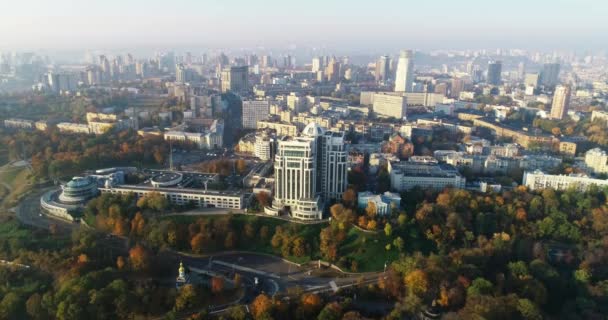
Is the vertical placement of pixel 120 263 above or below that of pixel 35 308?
above

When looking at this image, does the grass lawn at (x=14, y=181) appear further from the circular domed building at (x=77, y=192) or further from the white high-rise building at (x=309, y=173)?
the white high-rise building at (x=309, y=173)

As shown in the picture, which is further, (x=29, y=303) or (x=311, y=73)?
(x=311, y=73)

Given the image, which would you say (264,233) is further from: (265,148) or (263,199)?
(265,148)

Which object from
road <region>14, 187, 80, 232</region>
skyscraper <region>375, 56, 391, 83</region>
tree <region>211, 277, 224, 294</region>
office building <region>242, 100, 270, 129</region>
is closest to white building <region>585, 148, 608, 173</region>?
tree <region>211, 277, 224, 294</region>

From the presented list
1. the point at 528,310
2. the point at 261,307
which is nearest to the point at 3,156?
the point at 261,307

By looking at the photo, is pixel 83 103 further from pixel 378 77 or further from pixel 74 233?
pixel 378 77

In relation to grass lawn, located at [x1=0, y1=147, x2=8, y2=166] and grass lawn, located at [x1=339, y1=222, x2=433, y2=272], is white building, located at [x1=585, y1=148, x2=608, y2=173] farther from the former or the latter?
grass lawn, located at [x1=0, y1=147, x2=8, y2=166]

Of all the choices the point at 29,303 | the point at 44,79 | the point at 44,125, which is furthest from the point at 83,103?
the point at 29,303
